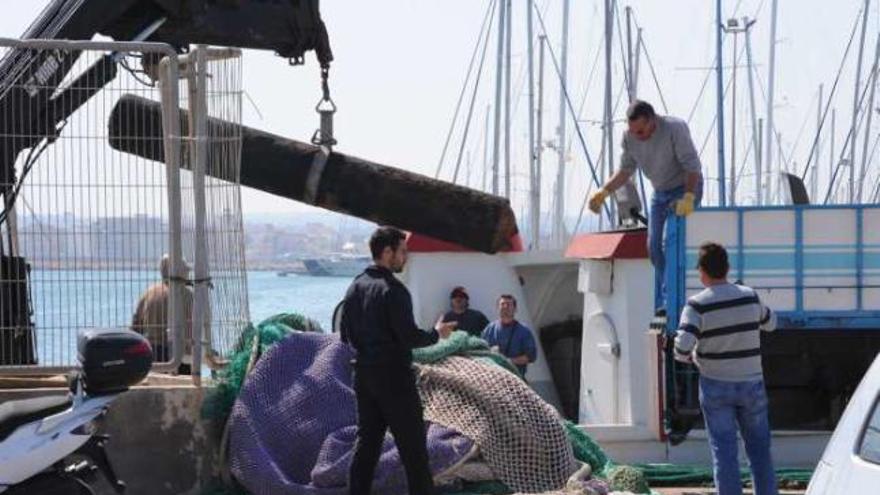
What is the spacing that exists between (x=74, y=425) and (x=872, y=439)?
3.96 metres

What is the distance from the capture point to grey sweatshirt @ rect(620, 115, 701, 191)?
42.0 ft

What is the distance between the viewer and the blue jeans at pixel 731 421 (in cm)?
981

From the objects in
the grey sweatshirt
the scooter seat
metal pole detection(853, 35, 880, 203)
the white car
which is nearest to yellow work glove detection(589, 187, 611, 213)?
the grey sweatshirt

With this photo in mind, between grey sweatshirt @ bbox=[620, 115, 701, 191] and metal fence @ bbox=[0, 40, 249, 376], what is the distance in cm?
359

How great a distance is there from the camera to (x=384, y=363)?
9.66 metres

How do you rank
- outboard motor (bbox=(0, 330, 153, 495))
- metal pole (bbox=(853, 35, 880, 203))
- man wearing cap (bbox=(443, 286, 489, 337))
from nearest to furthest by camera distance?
outboard motor (bbox=(0, 330, 153, 495))
man wearing cap (bbox=(443, 286, 489, 337))
metal pole (bbox=(853, 35, 880, 203))

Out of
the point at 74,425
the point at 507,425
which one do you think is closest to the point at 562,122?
the point at 507,425

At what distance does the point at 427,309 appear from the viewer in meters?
18.5

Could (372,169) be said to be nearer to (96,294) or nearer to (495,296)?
(96,294)

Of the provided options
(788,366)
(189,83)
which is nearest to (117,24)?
(189,83)

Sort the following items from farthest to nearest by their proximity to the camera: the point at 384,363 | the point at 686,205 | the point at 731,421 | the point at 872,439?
the point at 686,205
the point at 731,421
the point at 384,363
the point at 872,439

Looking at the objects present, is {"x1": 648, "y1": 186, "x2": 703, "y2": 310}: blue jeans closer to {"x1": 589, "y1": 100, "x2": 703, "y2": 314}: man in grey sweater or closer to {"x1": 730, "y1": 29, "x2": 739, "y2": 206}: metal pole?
{"x1": 589, "y1": 100, "x2": 703, "y2": 314}: man in grey sweater

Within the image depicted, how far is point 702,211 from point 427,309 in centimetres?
607

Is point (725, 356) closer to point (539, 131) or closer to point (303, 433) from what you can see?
point (303, 433)
